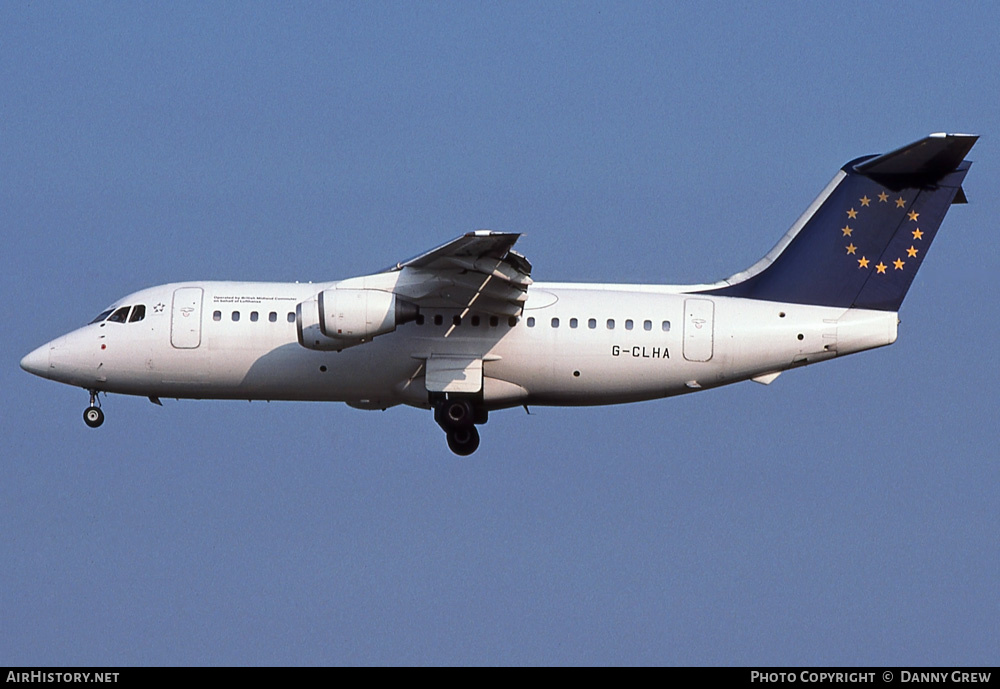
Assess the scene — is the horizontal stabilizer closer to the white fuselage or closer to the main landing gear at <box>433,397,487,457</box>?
the white fuselage

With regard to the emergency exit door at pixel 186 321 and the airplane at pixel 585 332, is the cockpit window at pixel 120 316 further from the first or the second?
the emergency exit door at pixel 186 321

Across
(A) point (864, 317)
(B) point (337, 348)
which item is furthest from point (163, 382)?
(A) point (864, 317)

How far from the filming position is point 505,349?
2211 cm

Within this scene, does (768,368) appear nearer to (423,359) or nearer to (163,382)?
(423,359)

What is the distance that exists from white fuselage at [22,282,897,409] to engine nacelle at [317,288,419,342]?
1.09m

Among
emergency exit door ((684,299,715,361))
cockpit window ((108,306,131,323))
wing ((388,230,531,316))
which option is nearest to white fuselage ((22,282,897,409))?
emergency exit door ((684,299,715,361))

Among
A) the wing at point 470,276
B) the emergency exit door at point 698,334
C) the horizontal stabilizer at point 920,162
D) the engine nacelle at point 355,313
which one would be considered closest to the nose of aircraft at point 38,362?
the engine nacelle at point 355,313

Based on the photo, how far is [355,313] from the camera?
816 inches

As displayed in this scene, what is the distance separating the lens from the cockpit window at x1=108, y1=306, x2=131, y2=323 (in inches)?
898

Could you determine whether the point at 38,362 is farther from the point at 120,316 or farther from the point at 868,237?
the point at 868,237

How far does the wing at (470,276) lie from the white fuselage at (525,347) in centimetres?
27
